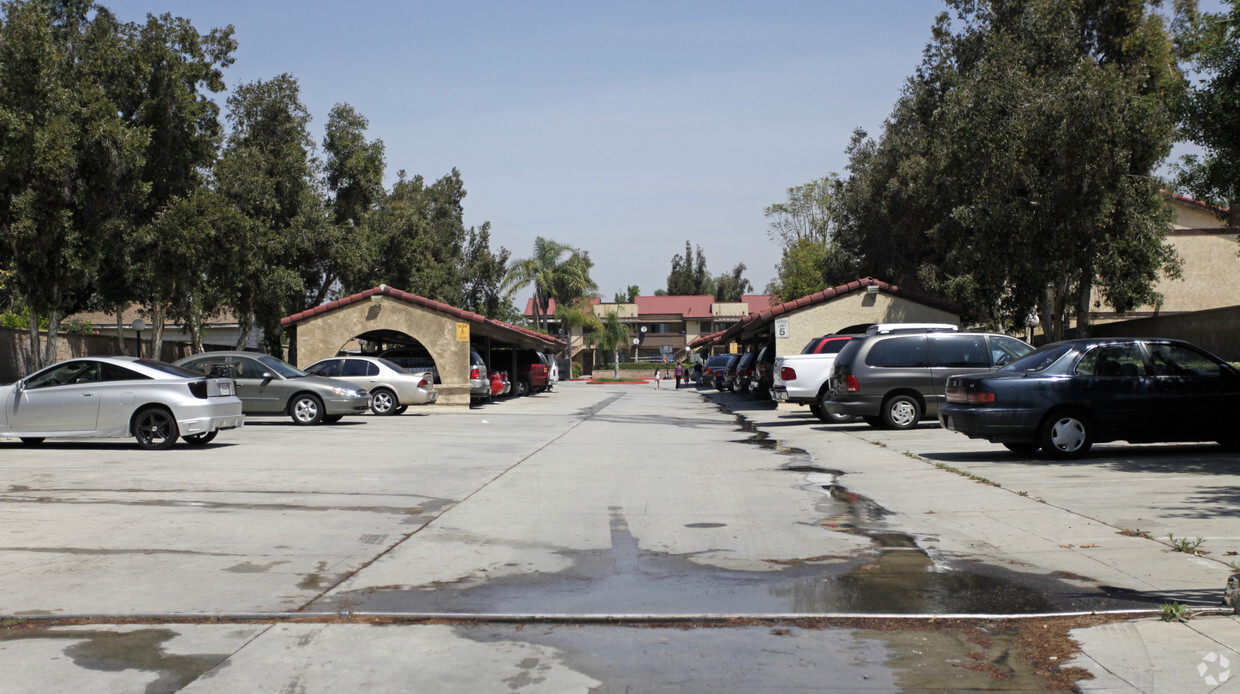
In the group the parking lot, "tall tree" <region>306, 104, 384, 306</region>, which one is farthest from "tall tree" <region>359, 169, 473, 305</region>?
the parking lot

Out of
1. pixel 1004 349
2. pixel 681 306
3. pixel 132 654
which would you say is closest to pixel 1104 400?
pixel 1004 349

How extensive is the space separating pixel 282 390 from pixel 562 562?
50.3 feet

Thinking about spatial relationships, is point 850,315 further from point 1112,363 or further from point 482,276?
point 482,276

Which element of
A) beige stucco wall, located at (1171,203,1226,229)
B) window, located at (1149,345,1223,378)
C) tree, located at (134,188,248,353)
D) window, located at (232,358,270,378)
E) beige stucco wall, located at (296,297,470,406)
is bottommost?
window, located at (1149,345,1223,378)

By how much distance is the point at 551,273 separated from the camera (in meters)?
70.2

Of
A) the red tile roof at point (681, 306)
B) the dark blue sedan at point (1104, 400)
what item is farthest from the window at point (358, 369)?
the red tile roof at point (681, 306)

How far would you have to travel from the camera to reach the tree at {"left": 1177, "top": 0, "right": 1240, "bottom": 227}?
15422mm

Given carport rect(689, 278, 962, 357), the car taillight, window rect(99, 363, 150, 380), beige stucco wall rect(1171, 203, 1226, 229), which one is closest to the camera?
the car taillight

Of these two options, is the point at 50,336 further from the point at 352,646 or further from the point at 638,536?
the point at 352,646

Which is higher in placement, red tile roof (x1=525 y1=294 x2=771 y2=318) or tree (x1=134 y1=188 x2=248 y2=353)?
red tile roof (x1=525 y1=294 x2=771 y2=318)

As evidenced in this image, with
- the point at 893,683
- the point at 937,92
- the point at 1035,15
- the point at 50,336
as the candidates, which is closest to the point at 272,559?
the point at 893,683

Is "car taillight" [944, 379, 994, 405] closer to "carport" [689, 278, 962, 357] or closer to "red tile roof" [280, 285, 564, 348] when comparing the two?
"carport" [689, 278, 962, 357]

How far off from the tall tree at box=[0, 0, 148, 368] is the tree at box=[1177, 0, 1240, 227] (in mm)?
22703

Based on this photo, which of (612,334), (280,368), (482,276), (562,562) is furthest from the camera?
(612,334)
